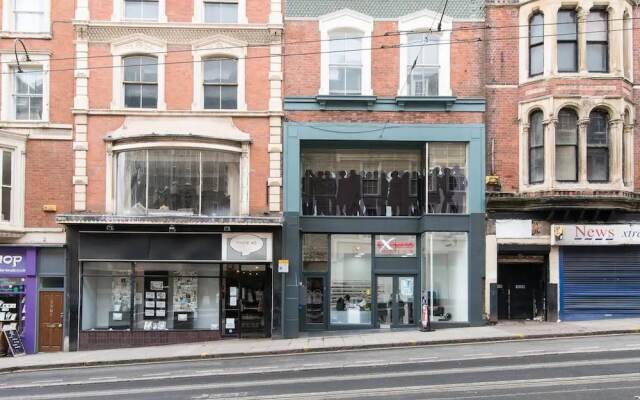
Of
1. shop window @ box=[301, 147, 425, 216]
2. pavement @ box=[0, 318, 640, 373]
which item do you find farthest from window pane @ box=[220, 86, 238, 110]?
pavement @ box=[0, 318, 640, 373]

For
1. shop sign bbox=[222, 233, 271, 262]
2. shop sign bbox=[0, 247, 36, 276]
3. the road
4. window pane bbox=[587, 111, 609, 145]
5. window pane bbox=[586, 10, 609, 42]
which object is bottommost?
the road

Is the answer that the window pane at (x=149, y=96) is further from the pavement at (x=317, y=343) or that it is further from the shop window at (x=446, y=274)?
the shop window at (x=446, y=274)

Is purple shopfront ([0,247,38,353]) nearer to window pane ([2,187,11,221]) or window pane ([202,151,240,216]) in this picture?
window pane ([2,187,11,221])

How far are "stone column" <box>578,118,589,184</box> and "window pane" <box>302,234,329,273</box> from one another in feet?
27.1

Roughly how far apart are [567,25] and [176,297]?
49.7 feet

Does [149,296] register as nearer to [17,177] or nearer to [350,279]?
[17,177]

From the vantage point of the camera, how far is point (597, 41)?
22.3 meters

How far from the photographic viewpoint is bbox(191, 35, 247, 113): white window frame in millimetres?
22391

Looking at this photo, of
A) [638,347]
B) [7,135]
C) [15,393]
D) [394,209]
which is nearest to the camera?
[15,393]

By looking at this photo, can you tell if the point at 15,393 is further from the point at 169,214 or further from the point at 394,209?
the point at 394,209

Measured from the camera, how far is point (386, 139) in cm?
2259

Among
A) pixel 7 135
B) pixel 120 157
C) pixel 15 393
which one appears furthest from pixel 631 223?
pixel 7 135

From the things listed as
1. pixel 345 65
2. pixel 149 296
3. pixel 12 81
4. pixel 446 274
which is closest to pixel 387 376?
pixel 446 274

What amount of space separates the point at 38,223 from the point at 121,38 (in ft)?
21.1
